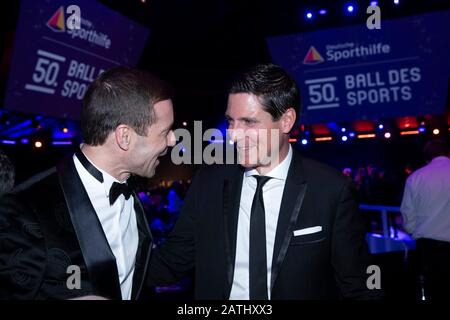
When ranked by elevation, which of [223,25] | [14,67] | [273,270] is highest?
[223,25]

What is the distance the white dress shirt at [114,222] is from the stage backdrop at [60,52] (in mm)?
1831

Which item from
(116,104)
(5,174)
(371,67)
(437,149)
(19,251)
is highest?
(371,67)

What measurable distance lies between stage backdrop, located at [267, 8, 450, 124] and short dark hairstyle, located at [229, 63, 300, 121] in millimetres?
2623

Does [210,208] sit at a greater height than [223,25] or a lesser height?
lesser

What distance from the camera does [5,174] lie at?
2.31m

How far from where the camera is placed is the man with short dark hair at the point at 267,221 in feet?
6.71

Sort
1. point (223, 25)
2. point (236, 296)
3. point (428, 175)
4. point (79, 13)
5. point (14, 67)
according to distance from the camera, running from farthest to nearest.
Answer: point (223, 25) → point (428, 175) → point (79, 13) → point (14, 67) → point (236, 296)

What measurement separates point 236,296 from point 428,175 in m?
3.51

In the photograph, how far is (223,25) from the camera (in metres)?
7.67

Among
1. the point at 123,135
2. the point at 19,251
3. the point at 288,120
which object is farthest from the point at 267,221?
the point at 19,251

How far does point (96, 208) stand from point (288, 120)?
4.27ft

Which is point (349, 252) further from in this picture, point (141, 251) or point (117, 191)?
point (117, 191)

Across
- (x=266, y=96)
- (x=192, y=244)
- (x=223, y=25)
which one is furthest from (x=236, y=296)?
(x=223, y=25)

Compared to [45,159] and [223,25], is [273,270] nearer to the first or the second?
[223,25]
